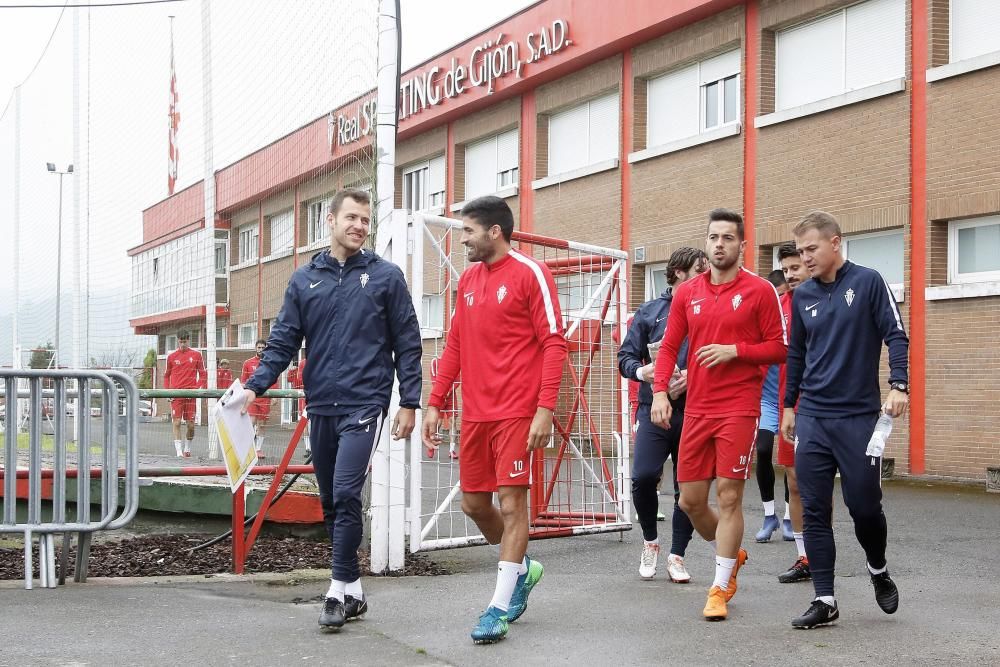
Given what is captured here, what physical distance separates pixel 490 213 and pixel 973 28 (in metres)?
11.6

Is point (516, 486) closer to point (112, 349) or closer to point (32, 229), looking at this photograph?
point (112, 349)

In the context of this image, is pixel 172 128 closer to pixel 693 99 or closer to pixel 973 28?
pixel 693 99

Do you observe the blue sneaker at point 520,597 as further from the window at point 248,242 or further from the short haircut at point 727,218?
the window at point 248,242

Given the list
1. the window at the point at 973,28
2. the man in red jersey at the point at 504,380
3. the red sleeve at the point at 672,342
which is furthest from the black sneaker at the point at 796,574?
the window at the point at 973,28

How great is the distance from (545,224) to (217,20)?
32.3 feet

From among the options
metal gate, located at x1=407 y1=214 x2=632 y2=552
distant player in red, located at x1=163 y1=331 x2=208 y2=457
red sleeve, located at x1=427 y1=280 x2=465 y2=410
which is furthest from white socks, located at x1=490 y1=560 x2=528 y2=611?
distant player in red, located at x1=163 y1=331 x2=208 y2=457

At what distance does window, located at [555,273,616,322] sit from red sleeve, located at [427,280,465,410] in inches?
125

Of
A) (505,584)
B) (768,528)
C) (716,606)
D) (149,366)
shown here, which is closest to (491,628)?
(505,584)

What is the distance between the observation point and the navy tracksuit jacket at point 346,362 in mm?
5715

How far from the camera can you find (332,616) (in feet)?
18.0

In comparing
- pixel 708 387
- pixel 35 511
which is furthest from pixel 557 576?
pixel 35 511

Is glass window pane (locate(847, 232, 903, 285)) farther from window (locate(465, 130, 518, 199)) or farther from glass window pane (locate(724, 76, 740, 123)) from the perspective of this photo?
window (locate(465, 130, 518, 199))

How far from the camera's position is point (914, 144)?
15617 mm

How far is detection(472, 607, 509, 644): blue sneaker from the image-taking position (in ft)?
17.2
